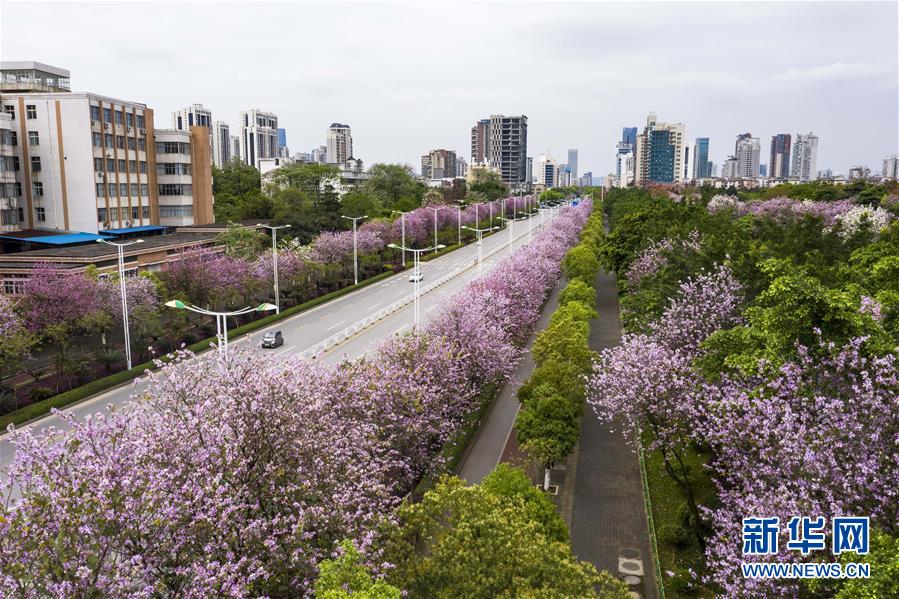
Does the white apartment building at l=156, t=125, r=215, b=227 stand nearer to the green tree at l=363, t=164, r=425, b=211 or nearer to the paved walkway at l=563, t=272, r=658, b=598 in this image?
the green tree at l=363, t=164, r=425, b=211

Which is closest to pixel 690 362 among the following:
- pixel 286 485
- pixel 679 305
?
pixel 679 305

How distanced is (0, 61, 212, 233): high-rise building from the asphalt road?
77.8ft

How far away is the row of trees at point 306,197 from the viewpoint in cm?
7788

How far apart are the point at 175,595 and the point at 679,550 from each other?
14579mm

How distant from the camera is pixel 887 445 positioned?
1261 cm

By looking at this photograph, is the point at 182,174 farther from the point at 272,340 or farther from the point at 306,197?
the point at 272,340

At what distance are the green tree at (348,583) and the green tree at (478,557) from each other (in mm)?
1721

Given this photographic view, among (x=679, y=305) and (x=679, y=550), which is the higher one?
(x=679, y=305)

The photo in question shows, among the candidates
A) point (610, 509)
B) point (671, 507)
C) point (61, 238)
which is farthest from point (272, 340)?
point (61, 238)

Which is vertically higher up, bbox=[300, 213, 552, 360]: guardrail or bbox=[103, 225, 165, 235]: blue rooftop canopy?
bbox=[103, 225, 165, 235]: blue rooftop canopy

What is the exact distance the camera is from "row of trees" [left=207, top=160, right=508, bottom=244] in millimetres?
77875

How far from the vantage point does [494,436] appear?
28.4 m

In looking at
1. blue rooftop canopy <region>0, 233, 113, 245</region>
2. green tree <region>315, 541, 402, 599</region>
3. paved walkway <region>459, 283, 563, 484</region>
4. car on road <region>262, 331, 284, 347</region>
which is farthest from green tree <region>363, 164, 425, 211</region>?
green tree <region>315, 541, 402, 599</region>

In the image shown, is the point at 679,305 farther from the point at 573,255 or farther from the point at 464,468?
the point at 573,255
